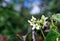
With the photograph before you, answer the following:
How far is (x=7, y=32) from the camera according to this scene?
271 centimetres

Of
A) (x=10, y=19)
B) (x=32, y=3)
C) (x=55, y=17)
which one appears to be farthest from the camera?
(x=32, y=3)

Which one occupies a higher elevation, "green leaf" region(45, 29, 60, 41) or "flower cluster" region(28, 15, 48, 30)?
"flower cluster" region(28, 15, 48, 30)

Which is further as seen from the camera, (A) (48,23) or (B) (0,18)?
(B) (0,18)

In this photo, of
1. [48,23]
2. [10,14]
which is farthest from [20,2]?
[48,23]

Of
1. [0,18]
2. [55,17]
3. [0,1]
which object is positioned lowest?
[55,17]

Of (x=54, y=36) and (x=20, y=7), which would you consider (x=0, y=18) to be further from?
(x=54, y=36)

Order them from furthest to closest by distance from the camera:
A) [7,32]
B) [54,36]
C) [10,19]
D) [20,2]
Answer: [20,2]
[10,19]
[7,32]
[54,36]

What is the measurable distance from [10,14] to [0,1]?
1.38 feet

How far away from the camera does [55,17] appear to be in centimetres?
90

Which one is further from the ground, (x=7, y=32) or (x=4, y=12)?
(x=4, y=12)

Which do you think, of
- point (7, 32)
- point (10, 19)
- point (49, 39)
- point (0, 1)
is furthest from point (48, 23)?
point (0, 1)

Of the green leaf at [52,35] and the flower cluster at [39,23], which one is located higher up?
the flower cluster at [39,23]

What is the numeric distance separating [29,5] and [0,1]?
138cm

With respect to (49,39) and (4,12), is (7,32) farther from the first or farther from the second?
(49,39)
